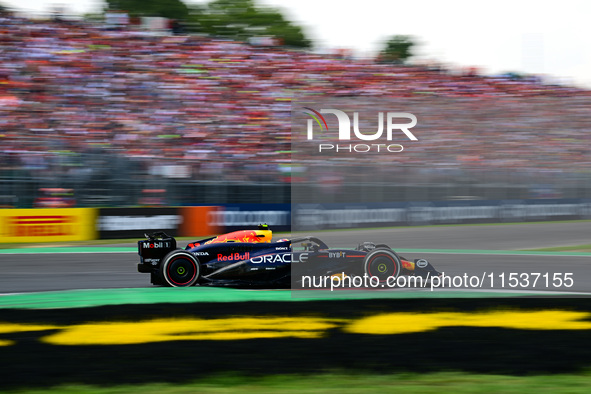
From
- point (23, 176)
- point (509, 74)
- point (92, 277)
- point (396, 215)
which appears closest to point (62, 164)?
point (23, 176)

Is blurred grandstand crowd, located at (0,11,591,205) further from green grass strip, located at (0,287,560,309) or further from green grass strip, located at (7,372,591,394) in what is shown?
green grass strip, located at (7,372,591,394)

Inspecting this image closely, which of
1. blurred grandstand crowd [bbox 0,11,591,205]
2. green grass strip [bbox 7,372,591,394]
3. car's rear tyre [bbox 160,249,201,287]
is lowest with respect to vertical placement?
green grass strip [bbox 7,372,591,394]

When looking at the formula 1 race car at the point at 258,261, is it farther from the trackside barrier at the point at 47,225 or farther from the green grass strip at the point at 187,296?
the trackside barrier at the point at 47,225

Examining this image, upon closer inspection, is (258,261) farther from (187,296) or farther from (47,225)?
(47,225)

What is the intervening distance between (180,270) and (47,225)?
19.4ft

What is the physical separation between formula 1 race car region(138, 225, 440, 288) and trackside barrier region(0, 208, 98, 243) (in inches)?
216

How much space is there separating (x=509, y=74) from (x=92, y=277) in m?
17.4

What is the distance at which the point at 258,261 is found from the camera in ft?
24.7

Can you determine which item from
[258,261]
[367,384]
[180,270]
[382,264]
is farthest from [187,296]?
[367,384]

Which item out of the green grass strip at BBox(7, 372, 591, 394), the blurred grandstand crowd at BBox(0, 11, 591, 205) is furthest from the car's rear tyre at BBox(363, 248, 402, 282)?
the blurred grandstand crowd at BBox(0, 11, 591, 205)

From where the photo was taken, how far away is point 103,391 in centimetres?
407

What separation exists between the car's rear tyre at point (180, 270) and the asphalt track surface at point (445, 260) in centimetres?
60

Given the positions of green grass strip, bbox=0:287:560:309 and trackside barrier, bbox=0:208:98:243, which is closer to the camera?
green grass strip, bbox=0:287:560:309

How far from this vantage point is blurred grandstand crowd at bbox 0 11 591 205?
13.3 meters
